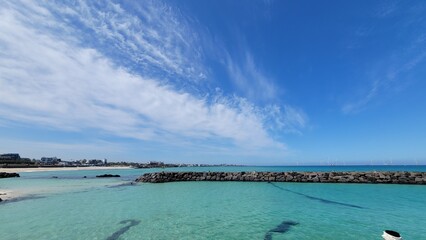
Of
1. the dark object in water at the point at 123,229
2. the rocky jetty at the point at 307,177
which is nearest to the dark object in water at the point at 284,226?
the dark object in water at the point at 123,229

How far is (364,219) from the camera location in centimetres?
1227

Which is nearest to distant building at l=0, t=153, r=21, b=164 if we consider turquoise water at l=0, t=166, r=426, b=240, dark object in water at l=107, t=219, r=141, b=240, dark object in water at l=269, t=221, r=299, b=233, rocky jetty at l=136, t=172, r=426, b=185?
rocky jetty at l=136, t=172, r=426, b=185

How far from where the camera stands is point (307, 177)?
34000mm

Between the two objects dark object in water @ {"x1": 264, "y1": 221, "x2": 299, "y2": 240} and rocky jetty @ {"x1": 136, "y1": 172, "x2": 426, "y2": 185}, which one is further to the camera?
rocky jetty @ {"x1": 136, "y1": 172, "x2": 426, "y2": 185}

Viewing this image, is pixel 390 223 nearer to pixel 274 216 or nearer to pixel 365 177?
pixel 274 216

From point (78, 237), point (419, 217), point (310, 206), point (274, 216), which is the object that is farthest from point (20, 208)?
point (419, 217)

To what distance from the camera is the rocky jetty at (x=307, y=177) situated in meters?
30.4

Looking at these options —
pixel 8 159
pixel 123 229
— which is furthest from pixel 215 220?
pixel 8 159

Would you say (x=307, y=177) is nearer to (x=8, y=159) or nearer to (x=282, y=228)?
(x=282, y=228)

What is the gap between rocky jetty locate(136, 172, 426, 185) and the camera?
3044 centimetres

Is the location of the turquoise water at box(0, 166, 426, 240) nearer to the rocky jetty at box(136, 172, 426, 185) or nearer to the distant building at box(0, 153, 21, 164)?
the rocky jetty at box(136, 172, 426, 185)

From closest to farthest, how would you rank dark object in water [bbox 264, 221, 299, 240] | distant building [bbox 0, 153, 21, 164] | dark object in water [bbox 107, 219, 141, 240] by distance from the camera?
dark object in water [bbox 107, 219, 141, 240]
dark object in water [bbox 264, 221, 299, 240]
distant building [bbox 0, 153, 21, 164]

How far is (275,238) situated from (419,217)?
8429 millimetres

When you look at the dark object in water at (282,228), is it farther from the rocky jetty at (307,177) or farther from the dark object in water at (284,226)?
the rocky jetty at (307,177)
